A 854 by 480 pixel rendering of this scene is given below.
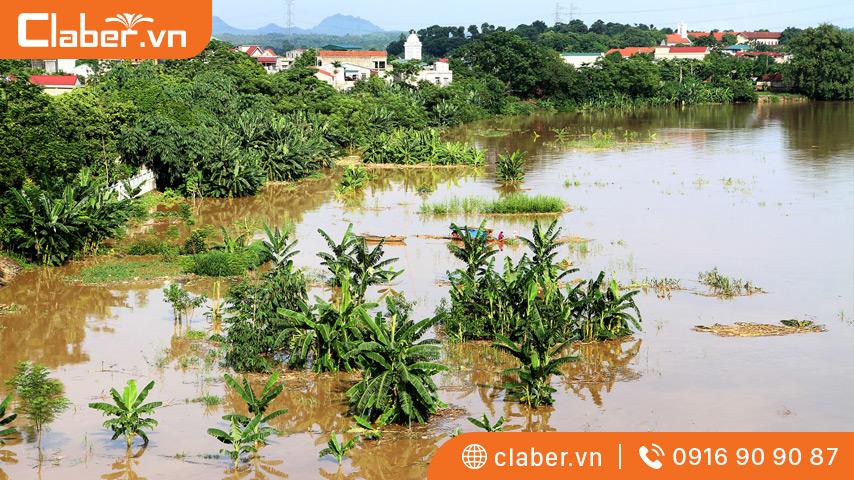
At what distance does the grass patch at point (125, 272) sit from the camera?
2303 cm

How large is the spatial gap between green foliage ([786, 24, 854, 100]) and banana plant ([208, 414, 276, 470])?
74.8m

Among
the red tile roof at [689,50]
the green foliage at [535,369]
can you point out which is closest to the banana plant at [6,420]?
the green foliage at [535,369]

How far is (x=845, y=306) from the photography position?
70.0ft

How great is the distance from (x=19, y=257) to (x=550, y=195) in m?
17.1

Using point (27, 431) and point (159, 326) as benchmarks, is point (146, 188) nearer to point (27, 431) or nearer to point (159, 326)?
point (159, 326)

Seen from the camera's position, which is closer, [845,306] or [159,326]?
[159,326]

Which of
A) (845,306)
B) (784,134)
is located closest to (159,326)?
(845,306)

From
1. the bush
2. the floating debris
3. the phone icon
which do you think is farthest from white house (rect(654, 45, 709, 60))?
the phone icon

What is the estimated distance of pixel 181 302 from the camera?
19.9 metres

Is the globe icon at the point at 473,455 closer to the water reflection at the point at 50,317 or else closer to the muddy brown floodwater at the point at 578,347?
the muddy brown floodwater at the point at 578,347

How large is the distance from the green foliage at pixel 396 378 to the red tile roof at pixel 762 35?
521ft

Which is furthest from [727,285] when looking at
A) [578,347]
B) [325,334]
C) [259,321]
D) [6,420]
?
[6,420]

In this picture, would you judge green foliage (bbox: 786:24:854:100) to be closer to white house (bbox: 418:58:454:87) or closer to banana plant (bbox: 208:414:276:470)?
white house (bbox: 418:58:454:87)

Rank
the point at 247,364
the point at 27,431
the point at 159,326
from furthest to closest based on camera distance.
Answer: the point at 159,326
the point at 247,364
the point at 27,431
